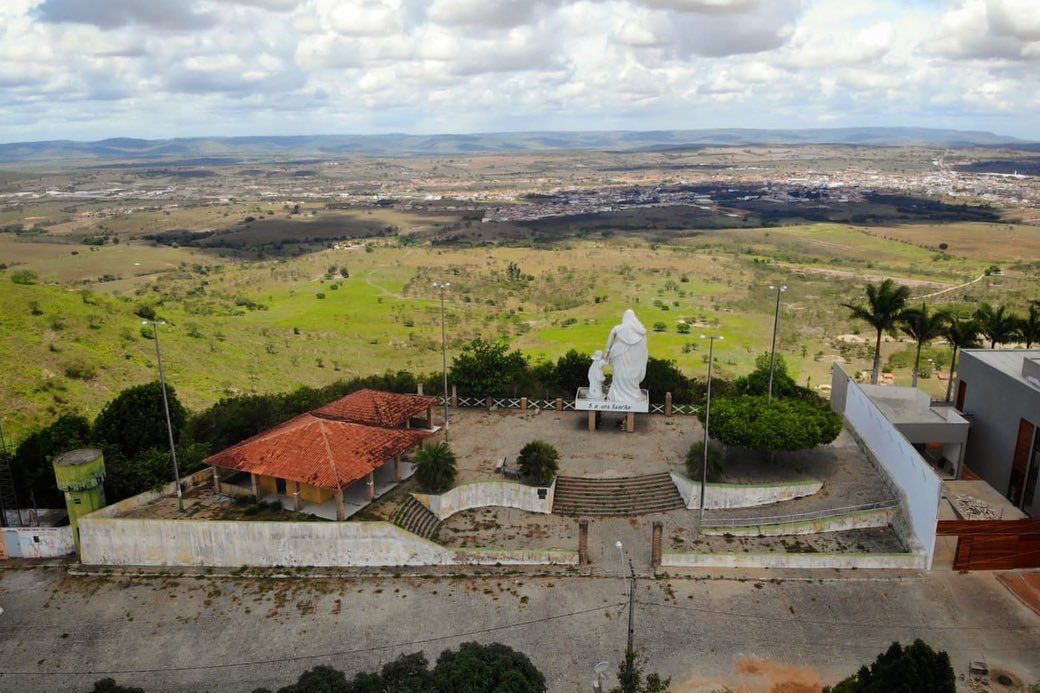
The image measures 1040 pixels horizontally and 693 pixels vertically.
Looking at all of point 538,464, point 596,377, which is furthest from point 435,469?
point 596,377

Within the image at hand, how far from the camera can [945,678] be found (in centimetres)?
1727

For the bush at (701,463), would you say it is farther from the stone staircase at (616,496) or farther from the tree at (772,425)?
the tree at (772,425)

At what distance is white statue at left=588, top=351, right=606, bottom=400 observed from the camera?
120 feet

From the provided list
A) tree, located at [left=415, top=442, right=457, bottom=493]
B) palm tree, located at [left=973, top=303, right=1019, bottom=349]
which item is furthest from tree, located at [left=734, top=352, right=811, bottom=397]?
tree, located at [left=415, top=442, right=457, bottom=493]

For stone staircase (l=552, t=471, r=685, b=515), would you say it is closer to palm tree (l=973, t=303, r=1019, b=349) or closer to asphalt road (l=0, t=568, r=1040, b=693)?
asphalt road (l=0, t=568, r=1040, b=693)

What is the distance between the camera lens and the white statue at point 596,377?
3652 centimetres

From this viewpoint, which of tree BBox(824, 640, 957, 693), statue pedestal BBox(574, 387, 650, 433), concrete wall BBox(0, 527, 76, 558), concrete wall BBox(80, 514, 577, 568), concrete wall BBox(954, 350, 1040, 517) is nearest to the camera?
tree BBox(824, 640, 957, 693)

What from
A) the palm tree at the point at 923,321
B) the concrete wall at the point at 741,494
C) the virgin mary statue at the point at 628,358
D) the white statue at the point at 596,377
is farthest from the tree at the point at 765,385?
the concrete wall at the point at 741,494

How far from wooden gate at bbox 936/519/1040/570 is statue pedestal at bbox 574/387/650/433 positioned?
1380 centimetres

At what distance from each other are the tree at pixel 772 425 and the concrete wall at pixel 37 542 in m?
26.1

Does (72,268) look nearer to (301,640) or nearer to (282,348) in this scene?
(282,348)

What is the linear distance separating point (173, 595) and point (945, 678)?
23117 mm

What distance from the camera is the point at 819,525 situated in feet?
94.8

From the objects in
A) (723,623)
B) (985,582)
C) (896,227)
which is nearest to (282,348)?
(723,623)
